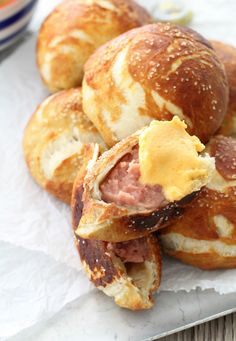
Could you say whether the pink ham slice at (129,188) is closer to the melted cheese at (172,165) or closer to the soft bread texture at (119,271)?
the melted cheese at (172,165)

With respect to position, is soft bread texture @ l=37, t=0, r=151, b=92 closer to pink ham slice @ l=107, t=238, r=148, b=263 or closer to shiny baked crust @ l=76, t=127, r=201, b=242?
shiny baked crust @ l=76, t=127, r=201, b=242

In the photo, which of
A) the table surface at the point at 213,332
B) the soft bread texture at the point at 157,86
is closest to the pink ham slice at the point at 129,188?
the soft bread texture at the point at 157,86

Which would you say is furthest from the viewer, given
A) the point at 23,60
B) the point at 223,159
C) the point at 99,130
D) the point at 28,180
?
the point at 23,60

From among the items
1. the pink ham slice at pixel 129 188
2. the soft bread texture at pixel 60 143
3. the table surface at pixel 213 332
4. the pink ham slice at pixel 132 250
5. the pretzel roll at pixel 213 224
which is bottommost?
the table surface at pixel 213 332

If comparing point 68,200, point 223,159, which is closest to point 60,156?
point 68,200

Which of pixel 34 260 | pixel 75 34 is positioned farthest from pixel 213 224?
pixel 75 34

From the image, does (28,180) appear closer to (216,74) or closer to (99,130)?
(99,130)
